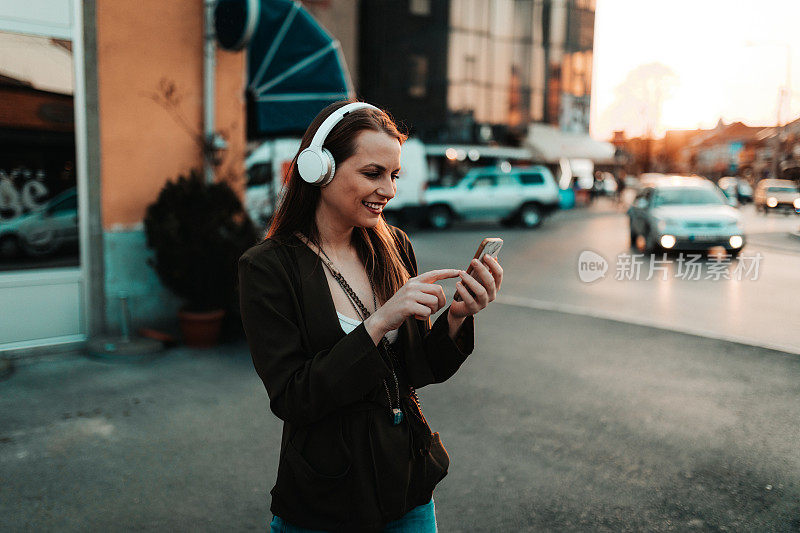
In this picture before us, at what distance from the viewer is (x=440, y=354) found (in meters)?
1.83

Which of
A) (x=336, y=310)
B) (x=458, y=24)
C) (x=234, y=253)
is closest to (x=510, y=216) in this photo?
(x=458, y=24)

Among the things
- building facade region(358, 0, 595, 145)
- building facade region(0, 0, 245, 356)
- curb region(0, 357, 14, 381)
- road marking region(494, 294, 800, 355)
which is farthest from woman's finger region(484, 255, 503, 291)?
building facade region(358, 0, 595, 145)

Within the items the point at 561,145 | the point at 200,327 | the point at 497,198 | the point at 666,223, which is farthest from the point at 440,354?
the point at 561,145

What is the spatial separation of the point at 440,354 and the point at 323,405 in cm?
43

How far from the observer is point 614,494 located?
3.84m

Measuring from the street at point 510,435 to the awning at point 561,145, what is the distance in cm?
2875

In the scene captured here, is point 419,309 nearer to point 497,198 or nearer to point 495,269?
point 495,269

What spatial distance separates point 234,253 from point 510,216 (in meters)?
16.6

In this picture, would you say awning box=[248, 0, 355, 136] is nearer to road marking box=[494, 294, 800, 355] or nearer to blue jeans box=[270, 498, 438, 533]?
road marking box=[494, 294, 800, 355]

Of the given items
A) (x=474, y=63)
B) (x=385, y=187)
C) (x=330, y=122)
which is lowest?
(x=385, y=187)

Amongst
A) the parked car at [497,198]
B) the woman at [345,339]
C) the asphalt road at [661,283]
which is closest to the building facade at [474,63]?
the parked car at [497,198]

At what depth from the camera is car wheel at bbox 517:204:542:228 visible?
2208 centimetres

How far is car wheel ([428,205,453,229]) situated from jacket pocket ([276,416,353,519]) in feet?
64.4

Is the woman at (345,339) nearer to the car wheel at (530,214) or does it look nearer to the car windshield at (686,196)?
the car windshield at (686,196)
